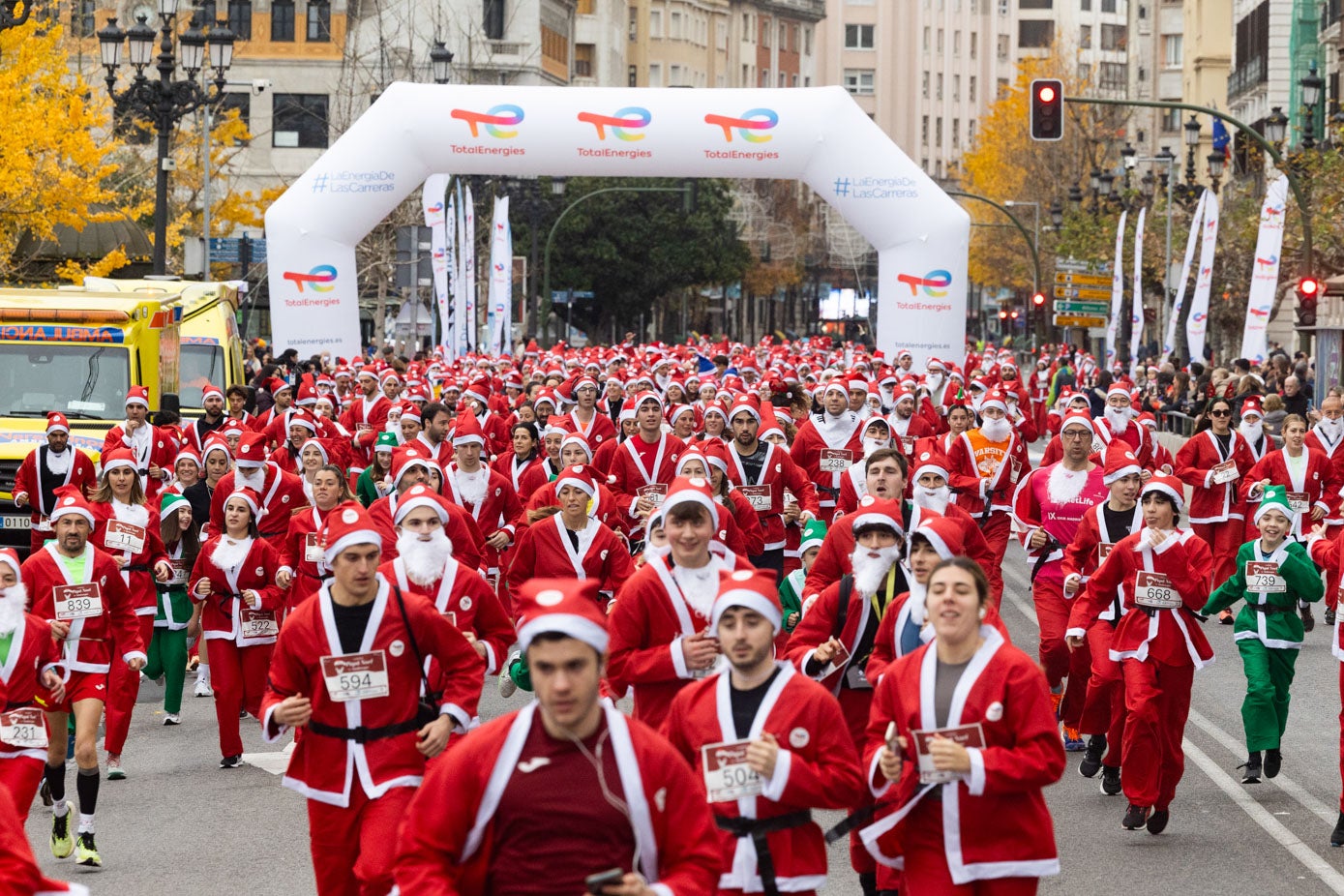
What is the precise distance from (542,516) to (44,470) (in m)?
6.26

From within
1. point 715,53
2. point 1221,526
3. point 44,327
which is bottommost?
point 1221,526

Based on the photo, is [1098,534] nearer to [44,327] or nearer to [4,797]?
[4,797]

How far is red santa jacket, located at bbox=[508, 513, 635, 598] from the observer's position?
11.3 metres

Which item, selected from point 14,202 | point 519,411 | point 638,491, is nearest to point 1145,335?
point 14,202

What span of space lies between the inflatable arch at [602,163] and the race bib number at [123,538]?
764 inches

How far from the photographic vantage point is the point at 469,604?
884cm

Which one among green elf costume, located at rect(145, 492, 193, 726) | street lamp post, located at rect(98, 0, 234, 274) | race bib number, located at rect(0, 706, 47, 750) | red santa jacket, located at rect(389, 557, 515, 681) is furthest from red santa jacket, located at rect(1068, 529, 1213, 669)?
street lamp post, located at rect(98, 0, 234, 274)

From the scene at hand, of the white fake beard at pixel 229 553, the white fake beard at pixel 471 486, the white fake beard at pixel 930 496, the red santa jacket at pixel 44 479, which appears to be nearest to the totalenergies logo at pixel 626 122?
the red santa jacket at pixel 44 479

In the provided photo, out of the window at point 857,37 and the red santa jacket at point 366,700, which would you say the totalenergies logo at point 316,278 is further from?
the window at point 857,37

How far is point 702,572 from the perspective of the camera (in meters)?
8.50

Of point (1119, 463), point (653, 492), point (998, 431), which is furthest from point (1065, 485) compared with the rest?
point (998, 431)

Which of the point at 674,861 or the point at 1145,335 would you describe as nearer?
the point at 674,861

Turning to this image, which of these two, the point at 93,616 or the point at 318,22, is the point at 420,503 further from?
the point at 318,22

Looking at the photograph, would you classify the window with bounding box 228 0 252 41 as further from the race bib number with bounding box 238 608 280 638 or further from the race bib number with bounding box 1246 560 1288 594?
the race bib number with bounding box 1246 560 1288 594
